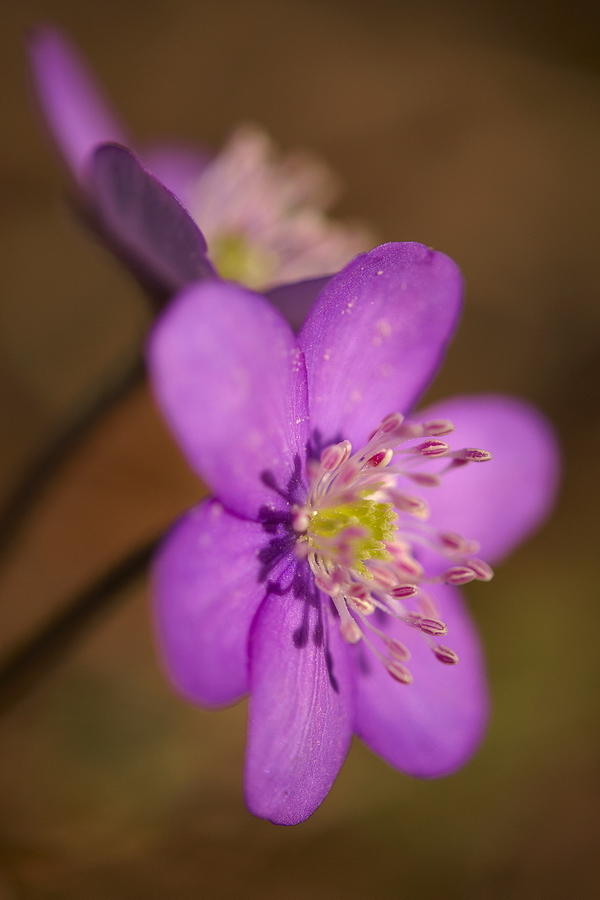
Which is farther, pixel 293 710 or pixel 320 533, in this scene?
pixel 320 533

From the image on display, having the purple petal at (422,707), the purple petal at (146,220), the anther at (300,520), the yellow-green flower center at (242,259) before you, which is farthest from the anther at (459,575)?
the yellow-green flower center at (242,259)

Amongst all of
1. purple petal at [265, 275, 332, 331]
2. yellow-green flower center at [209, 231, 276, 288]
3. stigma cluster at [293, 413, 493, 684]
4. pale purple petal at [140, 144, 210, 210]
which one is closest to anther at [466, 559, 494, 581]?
stigma cluster at [293, 413, 493, 684]

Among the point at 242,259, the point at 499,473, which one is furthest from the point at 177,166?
the point at 499,473

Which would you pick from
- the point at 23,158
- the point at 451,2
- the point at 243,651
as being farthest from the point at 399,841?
the point at 451,2

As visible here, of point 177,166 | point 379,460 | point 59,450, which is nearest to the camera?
point 379,460

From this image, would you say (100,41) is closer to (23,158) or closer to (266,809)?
(23,158)

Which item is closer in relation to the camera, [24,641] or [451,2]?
[24,641]

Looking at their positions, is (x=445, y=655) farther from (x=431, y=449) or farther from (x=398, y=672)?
(x=431, y=449)
